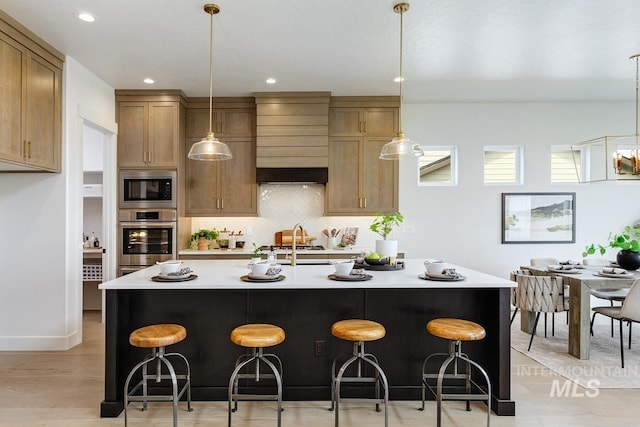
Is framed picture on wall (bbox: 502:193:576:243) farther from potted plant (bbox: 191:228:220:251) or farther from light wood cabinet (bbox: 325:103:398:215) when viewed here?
potted plant (bbox: 191:228:220:251)

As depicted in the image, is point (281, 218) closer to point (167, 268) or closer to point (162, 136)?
point (162, 136)

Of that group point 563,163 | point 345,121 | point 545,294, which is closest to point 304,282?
point 545,294

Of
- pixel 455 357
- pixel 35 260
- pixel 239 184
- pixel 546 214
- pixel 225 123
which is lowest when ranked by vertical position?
pixel 455 357

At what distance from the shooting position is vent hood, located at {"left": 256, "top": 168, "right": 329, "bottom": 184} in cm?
496

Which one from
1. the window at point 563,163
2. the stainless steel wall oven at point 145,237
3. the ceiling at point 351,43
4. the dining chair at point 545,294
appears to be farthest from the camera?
the window at point 563,163

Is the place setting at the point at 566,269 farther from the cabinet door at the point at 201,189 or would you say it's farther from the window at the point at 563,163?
the cabinet door at the point at 201,189

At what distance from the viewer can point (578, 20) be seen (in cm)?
308

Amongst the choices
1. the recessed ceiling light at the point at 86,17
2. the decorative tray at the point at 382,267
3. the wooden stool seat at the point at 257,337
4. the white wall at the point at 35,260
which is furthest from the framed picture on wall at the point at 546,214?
the white wall at the point at 35,260

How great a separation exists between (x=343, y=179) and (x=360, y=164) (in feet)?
1.02

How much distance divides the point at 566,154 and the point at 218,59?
16.7ft

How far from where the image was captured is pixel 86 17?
3.03m

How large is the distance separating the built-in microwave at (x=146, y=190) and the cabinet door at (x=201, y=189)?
33cm

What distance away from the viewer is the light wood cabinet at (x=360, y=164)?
200 inches

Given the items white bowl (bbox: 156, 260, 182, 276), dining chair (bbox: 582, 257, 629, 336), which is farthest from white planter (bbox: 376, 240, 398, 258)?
dining chair (bbox: 582, 257, 629, 336)
